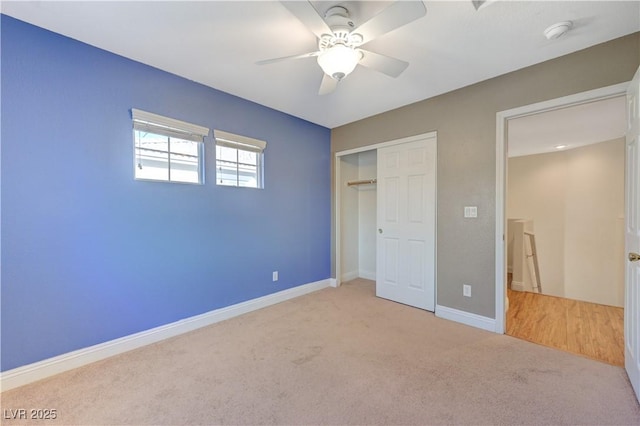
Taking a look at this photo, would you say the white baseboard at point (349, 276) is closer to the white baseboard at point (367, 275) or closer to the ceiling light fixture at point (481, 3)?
the white baseboard at point (367, 275)

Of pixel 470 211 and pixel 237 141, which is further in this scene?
pixel 237 141

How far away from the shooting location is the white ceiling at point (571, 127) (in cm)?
317

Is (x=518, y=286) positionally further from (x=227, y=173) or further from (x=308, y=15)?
(x=308, y=15)

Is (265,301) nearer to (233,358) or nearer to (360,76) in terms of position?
(233,358)

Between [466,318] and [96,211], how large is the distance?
3649 mm

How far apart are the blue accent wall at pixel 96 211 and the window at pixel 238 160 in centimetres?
10

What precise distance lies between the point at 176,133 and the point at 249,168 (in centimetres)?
90

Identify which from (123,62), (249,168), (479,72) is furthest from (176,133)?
(479,72)

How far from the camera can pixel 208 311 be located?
288cm

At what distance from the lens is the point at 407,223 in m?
3.46

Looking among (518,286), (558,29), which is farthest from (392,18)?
(518,286)

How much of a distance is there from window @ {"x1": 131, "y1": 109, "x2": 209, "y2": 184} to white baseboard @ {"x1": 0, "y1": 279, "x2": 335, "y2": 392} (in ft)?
4.68

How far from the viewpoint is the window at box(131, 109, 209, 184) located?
243 cm

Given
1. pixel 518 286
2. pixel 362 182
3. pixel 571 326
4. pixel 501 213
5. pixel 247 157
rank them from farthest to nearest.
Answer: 1. pixel 362 182
2. pixel 518 286
3. pixel 247 157
4. pixel 571 326
5. pixel 501 213
